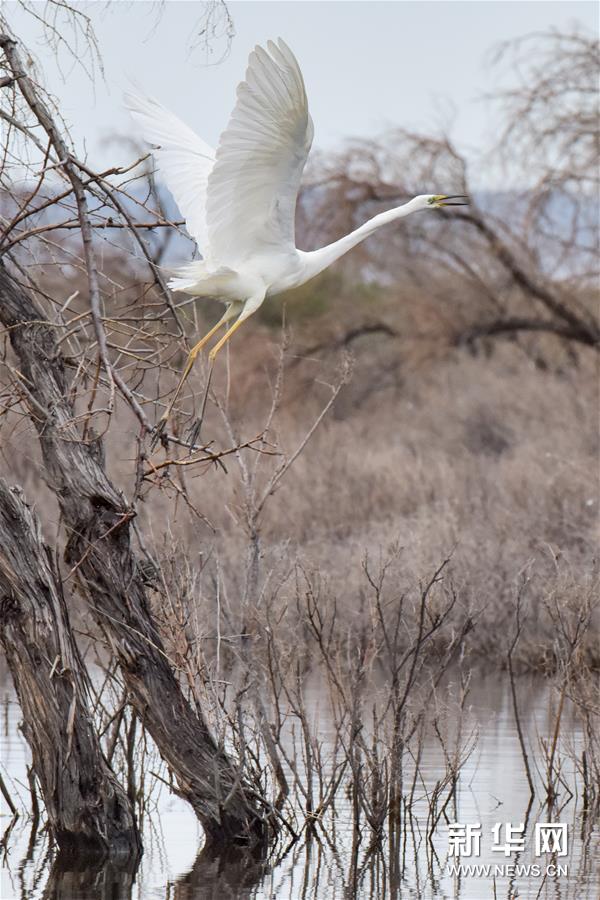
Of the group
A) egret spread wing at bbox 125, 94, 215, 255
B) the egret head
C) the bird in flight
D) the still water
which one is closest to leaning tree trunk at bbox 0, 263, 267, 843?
the still water

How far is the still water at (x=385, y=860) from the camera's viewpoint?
6594 millimetres

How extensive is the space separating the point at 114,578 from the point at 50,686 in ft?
1.72

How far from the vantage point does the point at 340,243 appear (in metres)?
7.39

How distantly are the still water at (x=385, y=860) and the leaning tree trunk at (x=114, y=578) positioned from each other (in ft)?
1.21

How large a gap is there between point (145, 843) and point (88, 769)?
0.89 meters

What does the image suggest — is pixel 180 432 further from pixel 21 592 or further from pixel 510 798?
pixel 510 798

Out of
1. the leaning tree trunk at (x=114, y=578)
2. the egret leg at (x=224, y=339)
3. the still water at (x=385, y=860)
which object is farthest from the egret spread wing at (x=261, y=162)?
the still water at (x=385, y=860)

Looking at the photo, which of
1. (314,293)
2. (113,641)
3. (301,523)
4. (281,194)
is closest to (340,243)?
(281,194)

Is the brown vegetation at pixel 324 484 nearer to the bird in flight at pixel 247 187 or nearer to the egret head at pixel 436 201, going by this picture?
the bird in flight at pixel 247 187

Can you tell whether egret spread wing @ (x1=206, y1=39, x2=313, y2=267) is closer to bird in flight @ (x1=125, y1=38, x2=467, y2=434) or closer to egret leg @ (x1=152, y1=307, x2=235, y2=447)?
bird in flight @ (x1=125, y1=38, x2=467, y2=434)

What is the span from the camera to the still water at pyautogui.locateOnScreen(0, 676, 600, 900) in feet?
21.6

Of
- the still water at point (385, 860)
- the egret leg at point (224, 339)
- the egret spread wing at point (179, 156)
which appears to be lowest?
the still water at point (385, 860)

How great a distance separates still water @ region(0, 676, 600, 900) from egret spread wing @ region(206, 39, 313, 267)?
238 centimetres

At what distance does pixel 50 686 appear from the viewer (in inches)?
258
